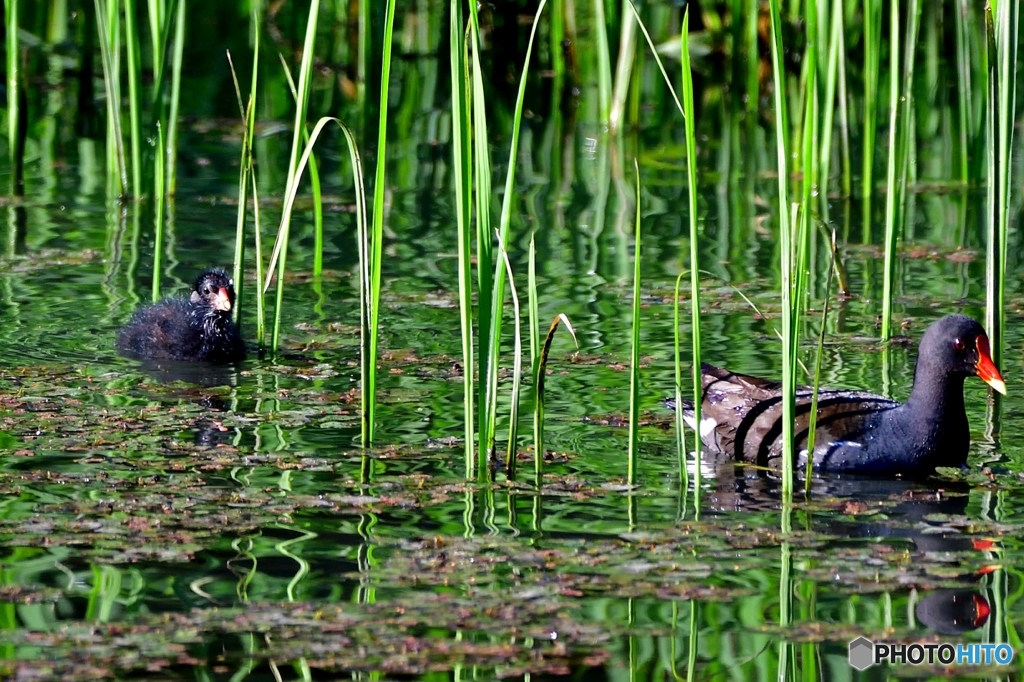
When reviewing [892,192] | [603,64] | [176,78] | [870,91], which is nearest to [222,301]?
[176,78]

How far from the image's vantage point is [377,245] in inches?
205

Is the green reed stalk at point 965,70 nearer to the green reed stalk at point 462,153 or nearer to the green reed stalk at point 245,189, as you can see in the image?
the green reed stalk at point 245,189

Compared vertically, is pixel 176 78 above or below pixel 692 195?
above

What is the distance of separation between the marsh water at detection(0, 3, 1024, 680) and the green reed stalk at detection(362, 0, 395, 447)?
0.69 feet

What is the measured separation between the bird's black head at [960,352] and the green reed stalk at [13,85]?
5.23 meters

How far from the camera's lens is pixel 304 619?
14.3 ft

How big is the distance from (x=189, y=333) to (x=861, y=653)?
4135 millimetres

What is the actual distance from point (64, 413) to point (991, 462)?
360 cm

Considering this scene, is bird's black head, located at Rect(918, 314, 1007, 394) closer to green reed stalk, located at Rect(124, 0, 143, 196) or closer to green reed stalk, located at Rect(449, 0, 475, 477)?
green reed stalk, located at Rect(449, 0, 475, 477)

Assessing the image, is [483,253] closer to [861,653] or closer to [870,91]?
[861,653]

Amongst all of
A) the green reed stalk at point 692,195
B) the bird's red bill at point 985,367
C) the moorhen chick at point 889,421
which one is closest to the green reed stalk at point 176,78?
the moorhen chick at point 889,421

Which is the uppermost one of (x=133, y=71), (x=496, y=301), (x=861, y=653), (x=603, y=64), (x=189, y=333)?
(x=603, y=64)

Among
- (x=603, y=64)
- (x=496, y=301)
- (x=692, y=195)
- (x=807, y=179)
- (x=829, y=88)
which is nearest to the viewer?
(x=692, y=195)

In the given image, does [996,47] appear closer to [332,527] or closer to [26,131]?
[332,527]
